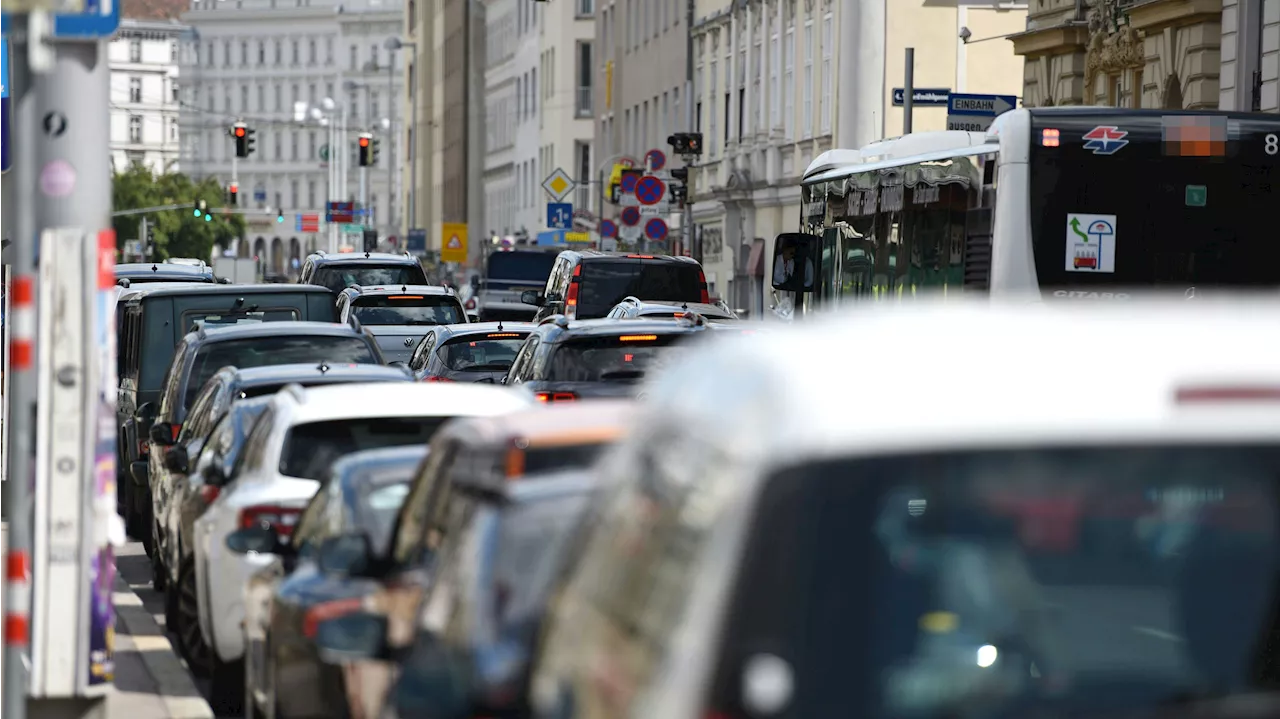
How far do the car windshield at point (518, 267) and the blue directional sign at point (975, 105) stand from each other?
89.4 feet

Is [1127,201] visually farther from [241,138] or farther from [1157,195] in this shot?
[241,138]

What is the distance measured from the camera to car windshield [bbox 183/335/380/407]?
15.7 meters

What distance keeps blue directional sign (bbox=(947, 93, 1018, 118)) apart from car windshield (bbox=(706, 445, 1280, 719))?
25974 millimetres

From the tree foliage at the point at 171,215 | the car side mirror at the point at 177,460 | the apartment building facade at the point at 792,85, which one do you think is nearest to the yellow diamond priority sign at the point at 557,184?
the apartment building facade at the point at 792,85

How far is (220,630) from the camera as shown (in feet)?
34.4

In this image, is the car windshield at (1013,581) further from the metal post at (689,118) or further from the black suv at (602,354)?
the metal post at (689,118)

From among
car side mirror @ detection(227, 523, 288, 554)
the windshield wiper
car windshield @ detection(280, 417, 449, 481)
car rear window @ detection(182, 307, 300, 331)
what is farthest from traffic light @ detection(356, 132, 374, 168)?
car side mirror @ detection(227, 523, 288, 554)

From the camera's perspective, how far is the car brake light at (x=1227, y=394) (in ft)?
11.1

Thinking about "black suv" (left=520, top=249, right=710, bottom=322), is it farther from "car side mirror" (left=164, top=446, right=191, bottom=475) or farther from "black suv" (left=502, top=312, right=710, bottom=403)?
"car side mirror" (left=164, top=446, right=191, bottom=475)

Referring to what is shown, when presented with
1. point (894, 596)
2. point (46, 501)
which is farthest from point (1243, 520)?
point (46, 501)

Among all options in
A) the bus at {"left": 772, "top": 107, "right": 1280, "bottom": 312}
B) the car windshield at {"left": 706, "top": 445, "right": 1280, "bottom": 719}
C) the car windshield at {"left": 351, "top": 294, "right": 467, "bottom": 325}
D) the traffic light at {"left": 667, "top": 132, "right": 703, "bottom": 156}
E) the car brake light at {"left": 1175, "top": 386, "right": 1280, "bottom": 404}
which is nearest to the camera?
the car windshield at {"left": 706, "top": 445, "right": 1280, "bottom": 719}

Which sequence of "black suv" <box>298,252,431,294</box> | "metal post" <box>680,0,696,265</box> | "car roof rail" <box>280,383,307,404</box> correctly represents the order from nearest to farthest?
"car roof rail" <box>280,383,307,404</box> < "black suv" <box>298,252,431,294</box> < "metal post" <box>680,0,696,265</box>

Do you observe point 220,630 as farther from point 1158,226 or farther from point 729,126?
point 729,126

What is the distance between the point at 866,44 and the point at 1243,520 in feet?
146
